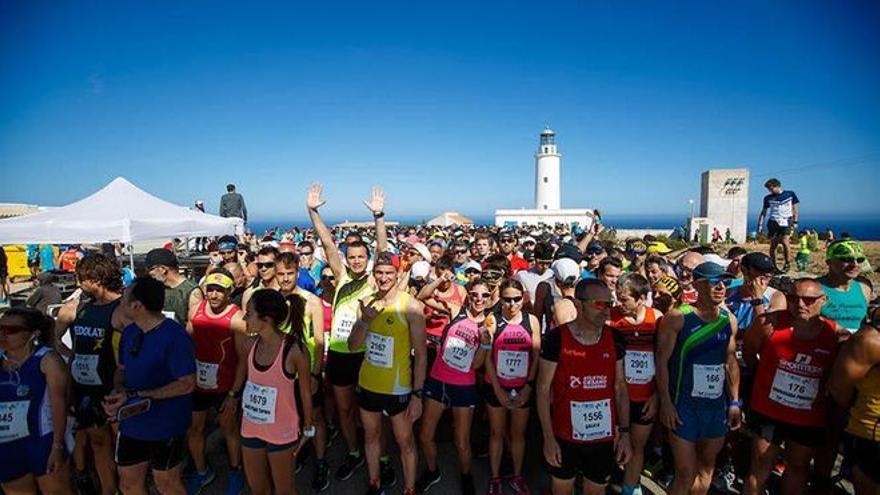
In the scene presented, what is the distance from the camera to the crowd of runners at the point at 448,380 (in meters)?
2.77

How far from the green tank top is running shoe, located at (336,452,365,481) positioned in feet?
15.3

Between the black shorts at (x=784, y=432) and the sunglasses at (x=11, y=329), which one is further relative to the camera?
the black shorts at (x=784, y=432)

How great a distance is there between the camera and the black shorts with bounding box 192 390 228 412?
3586mm

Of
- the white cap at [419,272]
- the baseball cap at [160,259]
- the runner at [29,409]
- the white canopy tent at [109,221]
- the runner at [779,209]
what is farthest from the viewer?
the runner at [779,209]

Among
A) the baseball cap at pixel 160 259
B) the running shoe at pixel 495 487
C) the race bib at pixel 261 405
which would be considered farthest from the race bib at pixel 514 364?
the baseball cap at pixel 160 259

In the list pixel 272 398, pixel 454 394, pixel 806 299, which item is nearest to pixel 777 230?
pixel 806 299

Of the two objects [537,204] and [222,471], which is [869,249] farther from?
[537,204]

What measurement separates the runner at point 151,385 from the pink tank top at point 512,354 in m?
2.32

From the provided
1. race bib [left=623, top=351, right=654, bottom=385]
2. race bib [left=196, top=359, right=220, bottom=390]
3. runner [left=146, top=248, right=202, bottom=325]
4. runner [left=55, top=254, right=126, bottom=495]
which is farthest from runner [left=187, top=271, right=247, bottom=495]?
race bib [left=623, top=351, right=654, bottom=385]

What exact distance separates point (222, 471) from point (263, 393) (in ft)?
5.57

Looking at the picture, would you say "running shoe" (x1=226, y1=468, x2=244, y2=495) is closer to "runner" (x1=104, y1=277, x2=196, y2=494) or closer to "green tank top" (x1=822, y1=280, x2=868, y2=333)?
"runner" (x1=104, y1=277, x2=196, y2=494)

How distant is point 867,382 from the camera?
2578 mm

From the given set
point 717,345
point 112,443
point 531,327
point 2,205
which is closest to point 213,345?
point 112,443

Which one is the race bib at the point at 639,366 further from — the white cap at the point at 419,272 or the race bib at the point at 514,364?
the white cap at the point at 419,272
